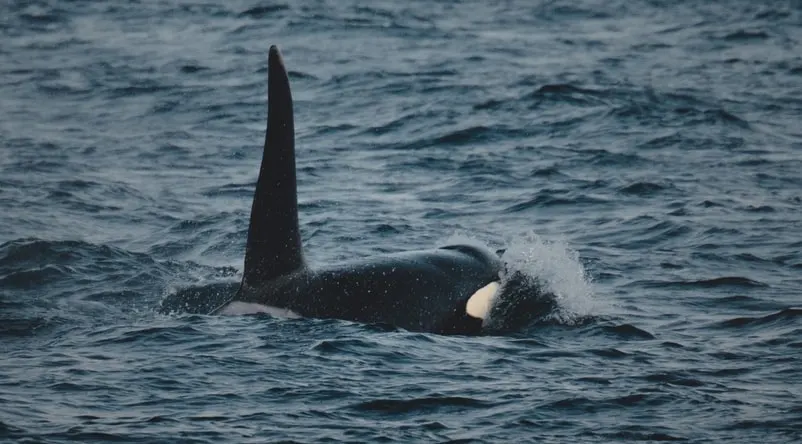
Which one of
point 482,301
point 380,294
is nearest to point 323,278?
point 380,294

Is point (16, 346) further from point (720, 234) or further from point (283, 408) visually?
point (720, 234)

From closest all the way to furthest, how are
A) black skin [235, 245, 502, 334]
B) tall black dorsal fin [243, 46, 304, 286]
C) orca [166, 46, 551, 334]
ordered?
tall black dorsal fin [243, 46, 304, 286] < orca [166, 46, 551, 334] < black skin [235, 245, 502, 334]

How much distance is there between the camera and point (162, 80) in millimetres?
25375

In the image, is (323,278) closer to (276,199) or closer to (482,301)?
(276,199)

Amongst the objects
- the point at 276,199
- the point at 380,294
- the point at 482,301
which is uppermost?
the point at 276,199

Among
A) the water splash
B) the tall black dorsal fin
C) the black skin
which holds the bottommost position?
the water splash

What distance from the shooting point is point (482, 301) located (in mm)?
10688

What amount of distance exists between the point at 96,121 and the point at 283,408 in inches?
566

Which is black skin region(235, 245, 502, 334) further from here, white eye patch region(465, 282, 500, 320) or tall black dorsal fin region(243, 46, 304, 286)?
tall black dorsal fin region(243, 46, 304, 286)

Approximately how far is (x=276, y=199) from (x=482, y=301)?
2049 millimetres

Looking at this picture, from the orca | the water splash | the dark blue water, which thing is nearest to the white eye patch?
the orca

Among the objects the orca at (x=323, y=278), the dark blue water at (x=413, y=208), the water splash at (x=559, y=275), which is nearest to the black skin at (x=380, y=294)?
the orca at (x=323, y=278)

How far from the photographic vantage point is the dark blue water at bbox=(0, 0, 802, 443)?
351 inches

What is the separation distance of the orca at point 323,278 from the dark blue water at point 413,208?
17 centimetres
